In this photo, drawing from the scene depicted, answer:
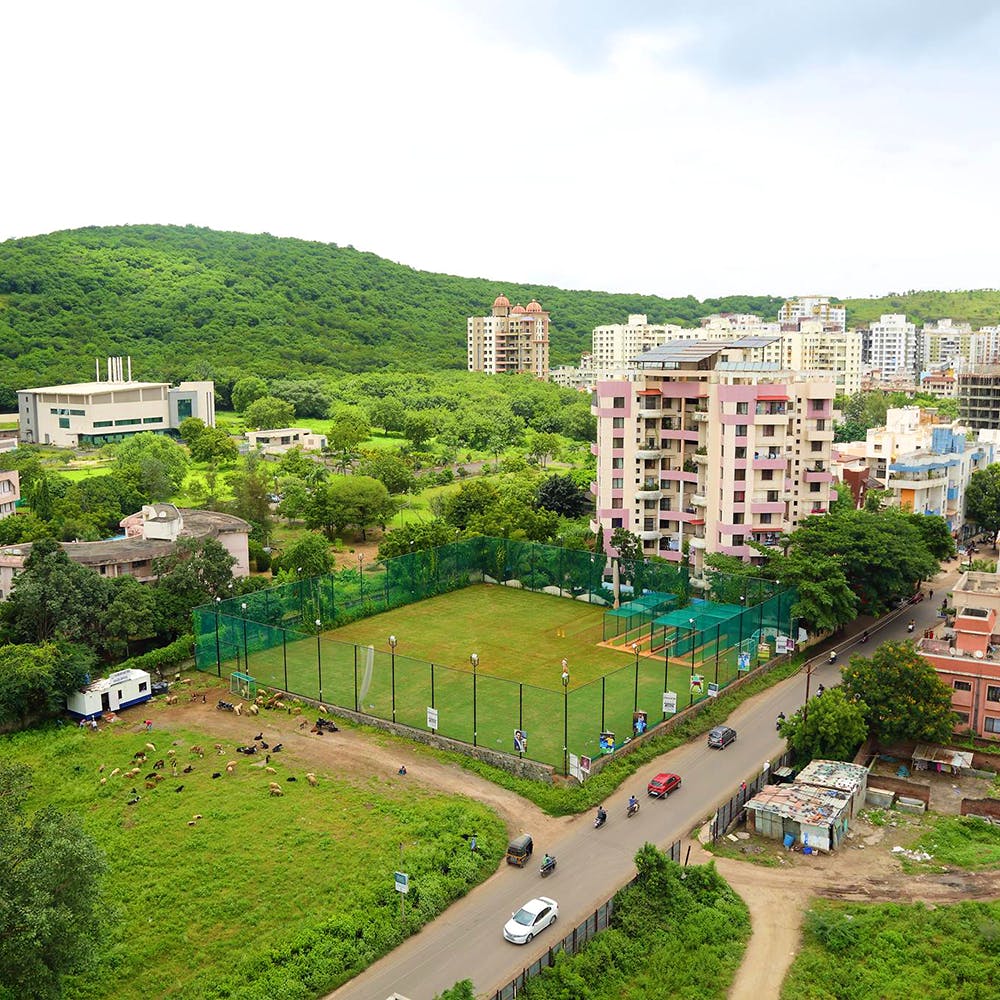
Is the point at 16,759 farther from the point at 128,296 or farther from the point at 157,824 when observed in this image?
the point at 128,296

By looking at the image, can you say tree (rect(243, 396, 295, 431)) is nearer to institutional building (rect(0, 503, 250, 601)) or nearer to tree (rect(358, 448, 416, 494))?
tree (rect(358, 448, 416, 494))

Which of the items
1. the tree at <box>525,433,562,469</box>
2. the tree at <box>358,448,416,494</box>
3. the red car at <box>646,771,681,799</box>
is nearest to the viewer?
the red car at <box>646,771,681,799</box>

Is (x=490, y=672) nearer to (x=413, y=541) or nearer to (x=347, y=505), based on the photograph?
(x=413, y=541)

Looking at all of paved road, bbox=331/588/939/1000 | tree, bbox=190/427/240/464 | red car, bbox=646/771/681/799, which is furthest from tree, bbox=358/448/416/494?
red car, bbox=646/771/681/799

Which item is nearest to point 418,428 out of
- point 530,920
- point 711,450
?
point 711,450

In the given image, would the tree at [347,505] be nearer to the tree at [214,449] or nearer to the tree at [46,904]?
the tree at [214,449]

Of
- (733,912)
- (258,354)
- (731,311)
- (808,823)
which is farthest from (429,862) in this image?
(731,311)

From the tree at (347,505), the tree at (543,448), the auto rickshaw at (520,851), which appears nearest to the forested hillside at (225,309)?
the tree at (543,448)
